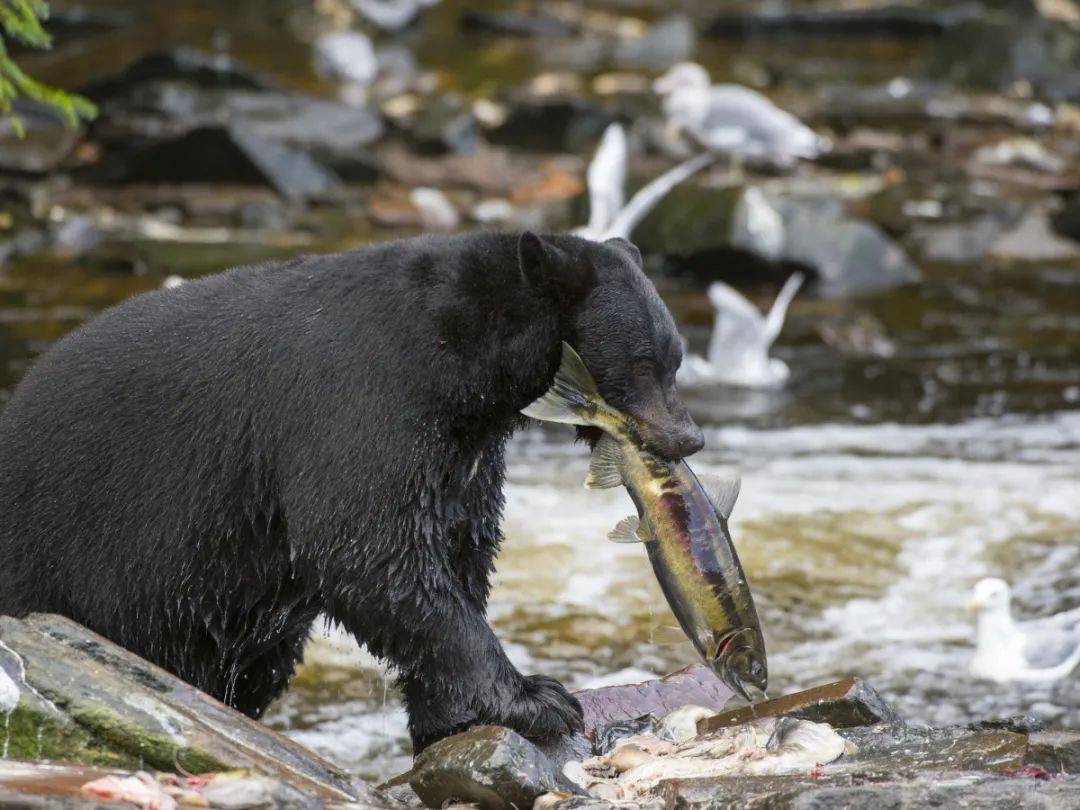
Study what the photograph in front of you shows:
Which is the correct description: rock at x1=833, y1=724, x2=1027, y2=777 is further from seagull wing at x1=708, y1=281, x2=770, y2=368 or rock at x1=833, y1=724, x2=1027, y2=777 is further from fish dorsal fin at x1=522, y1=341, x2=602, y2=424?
seagull wing at x1=708, y1=281, x2=770, y2=368

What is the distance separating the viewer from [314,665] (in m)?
7.06

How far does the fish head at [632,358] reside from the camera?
15.7 feet

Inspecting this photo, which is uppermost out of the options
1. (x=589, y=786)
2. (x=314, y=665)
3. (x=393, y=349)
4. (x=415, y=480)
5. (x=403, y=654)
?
(x=393, y=349)

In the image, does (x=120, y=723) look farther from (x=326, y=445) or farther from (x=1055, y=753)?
(x=1055, y=753)

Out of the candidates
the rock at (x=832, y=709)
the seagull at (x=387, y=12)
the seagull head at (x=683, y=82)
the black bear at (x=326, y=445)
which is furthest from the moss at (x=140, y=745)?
the seagull at (x=387, y=12)

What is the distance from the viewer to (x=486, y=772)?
4391 mm

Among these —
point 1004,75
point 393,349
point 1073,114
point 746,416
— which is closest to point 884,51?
point 1004,75

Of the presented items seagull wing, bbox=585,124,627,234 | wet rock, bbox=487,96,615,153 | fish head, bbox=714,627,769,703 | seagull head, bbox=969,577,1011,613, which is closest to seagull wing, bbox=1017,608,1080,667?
seagull head, bbox=969,577,1011,613

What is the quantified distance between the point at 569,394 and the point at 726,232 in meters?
9.76

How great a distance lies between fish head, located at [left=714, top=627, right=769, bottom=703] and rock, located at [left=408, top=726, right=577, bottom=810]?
2.06ft

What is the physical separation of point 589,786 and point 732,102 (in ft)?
46.2

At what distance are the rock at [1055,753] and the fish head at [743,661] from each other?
30.9 inches

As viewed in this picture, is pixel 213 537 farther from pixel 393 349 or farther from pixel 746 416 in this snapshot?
pixel 746 416

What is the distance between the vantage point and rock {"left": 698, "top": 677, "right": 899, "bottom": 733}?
515cm
